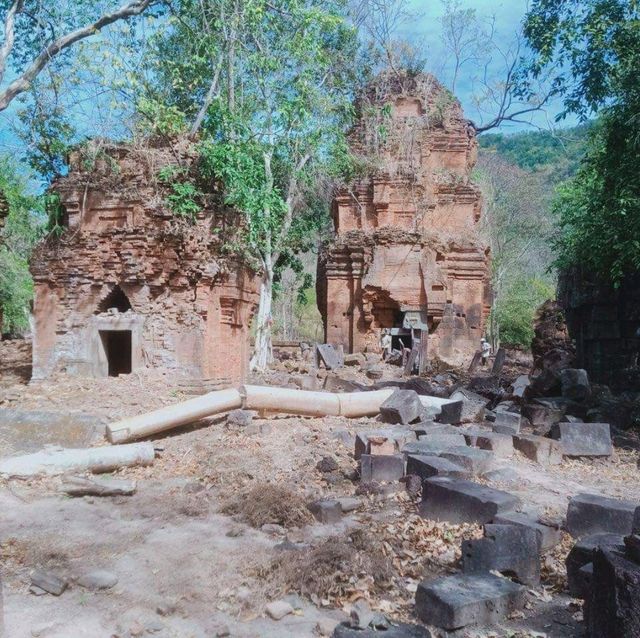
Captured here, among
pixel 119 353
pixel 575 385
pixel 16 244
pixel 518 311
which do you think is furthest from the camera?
pixel 518 311

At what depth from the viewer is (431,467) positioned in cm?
534

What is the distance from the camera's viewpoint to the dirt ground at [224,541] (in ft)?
10.5

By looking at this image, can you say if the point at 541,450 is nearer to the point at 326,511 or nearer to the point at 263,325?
the point at 326,511

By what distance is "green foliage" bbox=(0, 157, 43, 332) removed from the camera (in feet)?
64.6

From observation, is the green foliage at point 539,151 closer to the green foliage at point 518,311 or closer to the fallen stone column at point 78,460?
the green foliage at point 518,311

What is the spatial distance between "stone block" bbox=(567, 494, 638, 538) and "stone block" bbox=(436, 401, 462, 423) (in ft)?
11.9

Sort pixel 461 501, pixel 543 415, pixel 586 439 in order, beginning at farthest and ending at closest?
1. pixel 543 415
2. pixel 586 439
3. pixel 461 501

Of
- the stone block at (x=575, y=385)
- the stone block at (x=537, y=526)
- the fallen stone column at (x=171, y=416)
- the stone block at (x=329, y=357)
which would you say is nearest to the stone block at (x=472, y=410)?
the stone block at (x=575, y=385)

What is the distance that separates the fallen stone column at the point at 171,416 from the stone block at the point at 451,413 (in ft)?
10.0

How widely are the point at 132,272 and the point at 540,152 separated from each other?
210 ft

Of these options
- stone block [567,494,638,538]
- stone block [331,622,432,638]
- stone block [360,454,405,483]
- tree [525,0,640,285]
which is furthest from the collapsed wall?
stone block [331,622,432,638]

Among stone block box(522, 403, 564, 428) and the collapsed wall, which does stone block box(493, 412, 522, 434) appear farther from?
the collapsed wall

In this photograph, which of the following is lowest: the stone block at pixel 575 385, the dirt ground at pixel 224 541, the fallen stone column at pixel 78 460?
the dirt ground at pixel 224 541

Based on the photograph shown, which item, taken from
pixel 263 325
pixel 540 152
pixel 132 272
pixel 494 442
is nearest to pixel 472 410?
pixel 494 442
